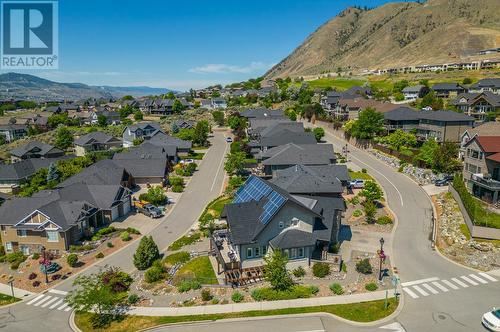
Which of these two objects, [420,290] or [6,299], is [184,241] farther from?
[420,290]

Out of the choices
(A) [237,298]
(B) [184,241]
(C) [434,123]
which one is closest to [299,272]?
(A) [237,298]

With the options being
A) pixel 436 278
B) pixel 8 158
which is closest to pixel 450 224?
pixel 436 278

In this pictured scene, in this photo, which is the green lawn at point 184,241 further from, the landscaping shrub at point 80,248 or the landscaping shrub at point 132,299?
the landscaping shrub at point 132,299

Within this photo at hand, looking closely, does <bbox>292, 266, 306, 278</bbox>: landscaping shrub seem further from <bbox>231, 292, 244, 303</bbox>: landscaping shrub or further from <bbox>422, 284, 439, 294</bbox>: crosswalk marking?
<bbox>422, 284, 439, 294</bbox>: crosswalk marking

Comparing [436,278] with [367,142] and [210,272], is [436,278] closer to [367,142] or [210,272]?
[210,272]

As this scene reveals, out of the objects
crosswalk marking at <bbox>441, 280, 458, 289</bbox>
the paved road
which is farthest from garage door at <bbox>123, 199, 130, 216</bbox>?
crosswalk marking at <bbox>441, 280, 458, 289</bbox>
